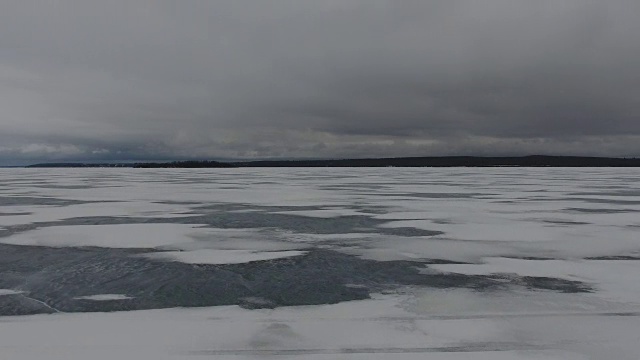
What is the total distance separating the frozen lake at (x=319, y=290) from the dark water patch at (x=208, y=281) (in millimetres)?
20

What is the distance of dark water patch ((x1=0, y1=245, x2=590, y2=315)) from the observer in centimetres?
394

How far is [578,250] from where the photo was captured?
6105mm

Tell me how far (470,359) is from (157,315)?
2.11 m

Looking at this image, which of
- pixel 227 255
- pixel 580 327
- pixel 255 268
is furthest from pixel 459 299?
pixel 227 255

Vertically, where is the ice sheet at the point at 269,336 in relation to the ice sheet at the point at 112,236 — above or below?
below

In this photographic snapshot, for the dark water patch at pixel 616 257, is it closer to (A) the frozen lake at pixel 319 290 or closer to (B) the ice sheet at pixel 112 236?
(A) the frozen lake at pixel 319 290

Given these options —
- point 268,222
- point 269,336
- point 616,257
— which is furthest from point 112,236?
point 616,257

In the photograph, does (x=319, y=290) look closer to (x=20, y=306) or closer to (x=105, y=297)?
(x=105, y=297)

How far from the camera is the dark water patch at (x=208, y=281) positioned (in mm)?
3938

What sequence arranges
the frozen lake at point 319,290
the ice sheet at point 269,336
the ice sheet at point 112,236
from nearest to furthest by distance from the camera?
the ice sheet at point 269,336 < the frozen lake at point 319,290 < the ice sheet at point 112,236

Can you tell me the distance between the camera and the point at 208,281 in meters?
4.55

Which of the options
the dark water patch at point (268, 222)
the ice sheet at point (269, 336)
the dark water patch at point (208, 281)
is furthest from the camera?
the dark water patch at point (268, 222)

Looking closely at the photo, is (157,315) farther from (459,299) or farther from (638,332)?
(638,332)

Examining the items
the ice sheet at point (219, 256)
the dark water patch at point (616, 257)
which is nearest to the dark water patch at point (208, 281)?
the ice sheet at point (219, 256)
